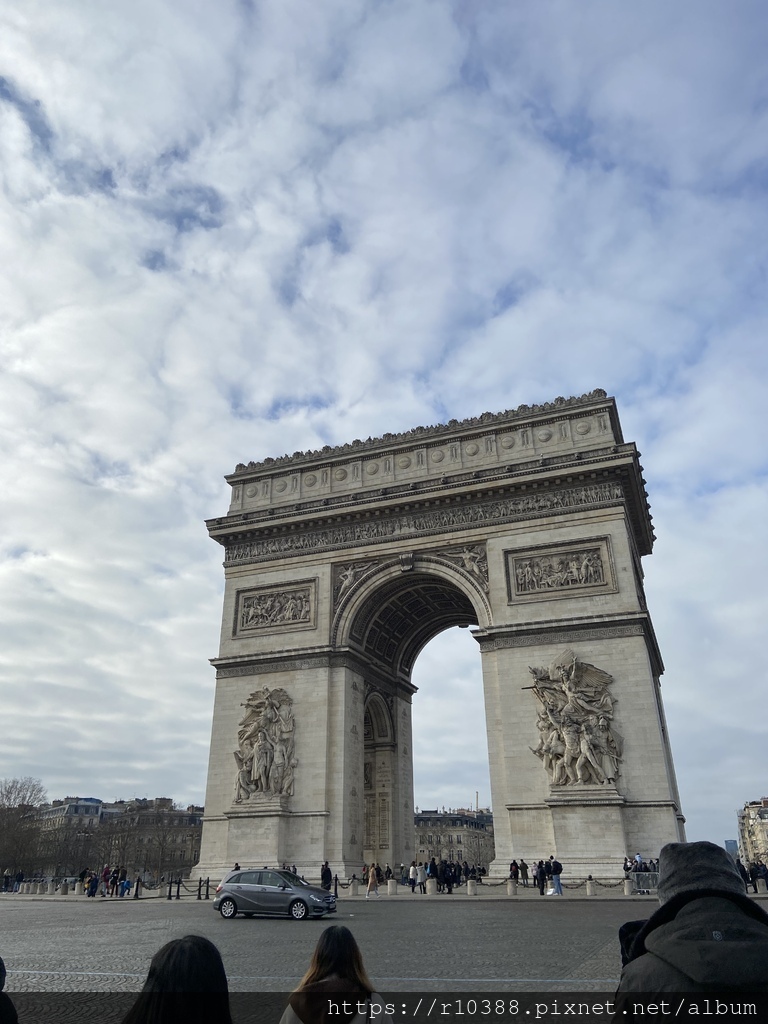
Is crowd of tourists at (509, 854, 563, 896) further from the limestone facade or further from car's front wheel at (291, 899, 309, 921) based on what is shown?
the limestone facade

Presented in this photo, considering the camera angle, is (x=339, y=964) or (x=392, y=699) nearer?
(x=339, y=964)

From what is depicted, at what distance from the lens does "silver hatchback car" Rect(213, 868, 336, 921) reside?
1677 cm

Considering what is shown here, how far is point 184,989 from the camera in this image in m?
2.33

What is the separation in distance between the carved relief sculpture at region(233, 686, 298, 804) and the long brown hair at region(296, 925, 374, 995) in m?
25.9

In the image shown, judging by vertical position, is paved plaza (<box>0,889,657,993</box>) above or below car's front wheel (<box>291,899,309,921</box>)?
below

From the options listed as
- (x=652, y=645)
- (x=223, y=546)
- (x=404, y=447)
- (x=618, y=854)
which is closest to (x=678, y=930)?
(x=618, y=854)

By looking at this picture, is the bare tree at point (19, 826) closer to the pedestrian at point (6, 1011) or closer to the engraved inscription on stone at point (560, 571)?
the engraved inscription on stone at point (560, 571)

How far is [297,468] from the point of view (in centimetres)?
3334

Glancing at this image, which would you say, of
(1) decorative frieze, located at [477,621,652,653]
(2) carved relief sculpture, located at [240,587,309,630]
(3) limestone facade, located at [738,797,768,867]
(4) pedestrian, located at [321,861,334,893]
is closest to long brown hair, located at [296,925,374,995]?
(4) pedestrian, located at [321,861,334,893]

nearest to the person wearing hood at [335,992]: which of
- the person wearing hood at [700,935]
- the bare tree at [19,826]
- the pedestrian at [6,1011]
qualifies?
the pedestrian at [6,1011]

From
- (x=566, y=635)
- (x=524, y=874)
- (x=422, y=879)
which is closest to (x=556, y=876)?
(x=524, y=874)

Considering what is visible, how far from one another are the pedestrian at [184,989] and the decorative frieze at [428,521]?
26.3 metres

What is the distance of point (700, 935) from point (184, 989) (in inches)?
58.0

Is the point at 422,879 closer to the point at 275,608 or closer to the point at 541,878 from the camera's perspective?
the point at 541,878
